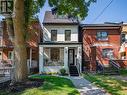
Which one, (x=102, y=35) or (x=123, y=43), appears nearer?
(x=123, y=43)

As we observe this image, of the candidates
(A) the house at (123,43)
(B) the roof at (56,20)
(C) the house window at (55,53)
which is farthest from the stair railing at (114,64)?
(C) the house window at (55,53)

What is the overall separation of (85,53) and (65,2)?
15497 mm

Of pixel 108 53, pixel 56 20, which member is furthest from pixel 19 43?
pixel 108 53

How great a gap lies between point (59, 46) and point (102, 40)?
6291mm

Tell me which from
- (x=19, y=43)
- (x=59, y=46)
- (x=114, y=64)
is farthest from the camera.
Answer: (x=59, y=46)

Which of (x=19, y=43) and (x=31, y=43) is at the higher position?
(x=31, y=43)

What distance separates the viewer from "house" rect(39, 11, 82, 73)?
37.2m

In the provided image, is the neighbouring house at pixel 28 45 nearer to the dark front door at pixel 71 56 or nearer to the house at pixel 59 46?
the house at pixel 59 46

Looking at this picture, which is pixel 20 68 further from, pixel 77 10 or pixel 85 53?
pixel 85 53

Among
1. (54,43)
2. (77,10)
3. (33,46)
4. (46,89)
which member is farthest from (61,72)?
(46,89)

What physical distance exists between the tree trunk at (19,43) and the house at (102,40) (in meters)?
20.5

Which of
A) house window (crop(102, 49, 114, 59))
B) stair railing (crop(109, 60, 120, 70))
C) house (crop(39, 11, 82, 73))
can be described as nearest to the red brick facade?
house (crop(39, 11, 82, 73))

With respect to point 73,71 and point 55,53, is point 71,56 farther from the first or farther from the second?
point 73,71

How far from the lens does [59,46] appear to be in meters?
37.4
